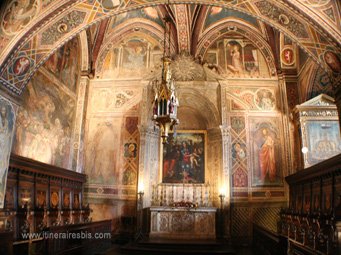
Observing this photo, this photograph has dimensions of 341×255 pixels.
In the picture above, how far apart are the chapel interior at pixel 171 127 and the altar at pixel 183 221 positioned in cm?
4

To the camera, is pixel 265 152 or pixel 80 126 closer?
pixel 265 152

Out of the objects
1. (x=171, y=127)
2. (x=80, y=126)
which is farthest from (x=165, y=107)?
(x=80, y=126)

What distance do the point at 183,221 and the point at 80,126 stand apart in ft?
20.7

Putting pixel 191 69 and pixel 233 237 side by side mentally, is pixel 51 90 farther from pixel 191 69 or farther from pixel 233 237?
pixel 233 237

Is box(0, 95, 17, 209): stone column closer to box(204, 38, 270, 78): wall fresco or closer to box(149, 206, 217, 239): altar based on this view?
box(149, 206, 217, 239): altar

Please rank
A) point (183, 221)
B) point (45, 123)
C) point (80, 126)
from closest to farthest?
point (45, 123)
point (183, 221)
point (80, 126)

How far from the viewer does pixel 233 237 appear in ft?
42.3

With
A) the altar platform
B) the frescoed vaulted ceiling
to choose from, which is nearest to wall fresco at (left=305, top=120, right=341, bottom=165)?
the frescoed vaulted ceiling

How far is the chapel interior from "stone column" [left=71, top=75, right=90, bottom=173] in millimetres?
49

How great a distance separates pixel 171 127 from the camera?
9.50 meters

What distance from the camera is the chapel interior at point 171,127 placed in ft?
30.3

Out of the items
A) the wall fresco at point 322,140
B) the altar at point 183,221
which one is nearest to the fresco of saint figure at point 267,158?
the wall fresco at point 322,140

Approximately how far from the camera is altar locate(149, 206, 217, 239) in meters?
12.4

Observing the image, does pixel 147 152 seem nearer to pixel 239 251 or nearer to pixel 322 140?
pixel 239 251
